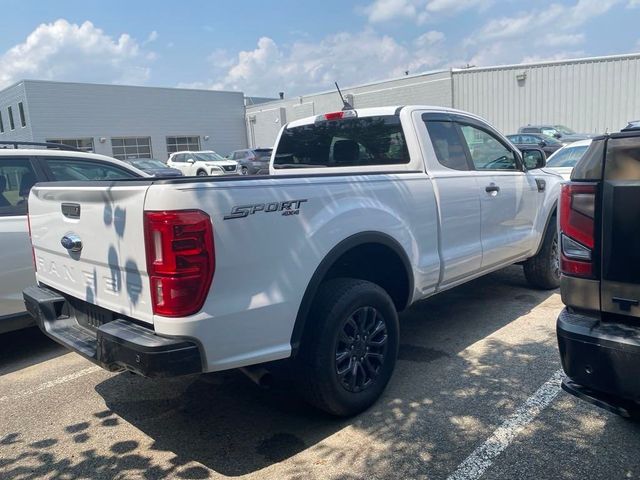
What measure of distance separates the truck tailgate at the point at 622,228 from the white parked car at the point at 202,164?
80.3 ft

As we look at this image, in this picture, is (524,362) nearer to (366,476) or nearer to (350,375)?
(350,375)

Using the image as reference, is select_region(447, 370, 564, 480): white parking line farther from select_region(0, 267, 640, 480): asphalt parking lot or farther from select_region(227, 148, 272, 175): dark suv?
select_region(227, 148, 272, 175): dark suv

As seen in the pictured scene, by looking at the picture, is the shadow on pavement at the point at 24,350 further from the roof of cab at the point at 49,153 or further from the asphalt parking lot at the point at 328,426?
the roof of cab at the point at 49,153

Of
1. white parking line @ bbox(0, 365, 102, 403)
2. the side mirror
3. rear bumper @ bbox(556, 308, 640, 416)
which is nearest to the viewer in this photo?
rear bumper @ bbox(556, 308, 640, 416)

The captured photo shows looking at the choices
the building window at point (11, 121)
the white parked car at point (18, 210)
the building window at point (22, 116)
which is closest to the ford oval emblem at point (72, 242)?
the white parked car at point (18, 210)

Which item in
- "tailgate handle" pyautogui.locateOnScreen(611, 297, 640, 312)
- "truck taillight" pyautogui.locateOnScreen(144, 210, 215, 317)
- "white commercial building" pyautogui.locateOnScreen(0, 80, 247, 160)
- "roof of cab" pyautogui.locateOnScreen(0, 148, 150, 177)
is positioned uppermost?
"white commercial building" pyautogui.locateOnScreen(0, 80, 247, 160)

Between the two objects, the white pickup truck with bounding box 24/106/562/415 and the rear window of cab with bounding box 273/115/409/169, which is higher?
the rear window of cab with bounding box 273/115/409/169

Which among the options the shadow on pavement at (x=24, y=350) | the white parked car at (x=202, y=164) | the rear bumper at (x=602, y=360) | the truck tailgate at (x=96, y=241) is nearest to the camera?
the rear bumper at (x=602, y=360)

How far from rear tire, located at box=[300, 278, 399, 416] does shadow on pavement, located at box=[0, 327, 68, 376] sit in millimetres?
2869

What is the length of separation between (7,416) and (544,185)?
5.21 m

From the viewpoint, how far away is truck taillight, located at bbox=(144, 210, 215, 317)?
98.4 inches

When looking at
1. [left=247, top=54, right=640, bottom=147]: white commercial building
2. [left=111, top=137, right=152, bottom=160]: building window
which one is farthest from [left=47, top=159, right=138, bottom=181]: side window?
[left=111, top=137, right=152, bottom=160]: building window

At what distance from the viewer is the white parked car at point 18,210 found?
439 centimetres

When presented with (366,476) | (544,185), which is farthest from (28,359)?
(544,185)
